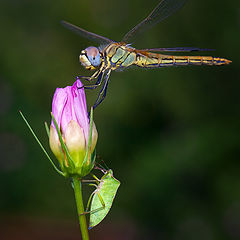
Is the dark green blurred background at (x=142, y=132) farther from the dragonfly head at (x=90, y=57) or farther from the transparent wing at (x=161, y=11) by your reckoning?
the dragonfly head at (x=90, y=57)

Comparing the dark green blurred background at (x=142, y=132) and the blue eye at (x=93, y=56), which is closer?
the blue eye at (x=93, y=56)

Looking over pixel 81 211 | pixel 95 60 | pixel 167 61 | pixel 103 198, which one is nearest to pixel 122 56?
pixel 95 60

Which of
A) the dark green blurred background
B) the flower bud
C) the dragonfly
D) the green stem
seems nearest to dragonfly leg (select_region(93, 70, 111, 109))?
the dragonfly

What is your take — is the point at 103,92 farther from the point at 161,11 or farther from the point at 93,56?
the point at 161,11

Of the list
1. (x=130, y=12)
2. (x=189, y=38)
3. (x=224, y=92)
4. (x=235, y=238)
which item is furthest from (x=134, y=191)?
(x=130, y=12)

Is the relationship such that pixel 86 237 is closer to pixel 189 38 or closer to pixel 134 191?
pixel 134 191

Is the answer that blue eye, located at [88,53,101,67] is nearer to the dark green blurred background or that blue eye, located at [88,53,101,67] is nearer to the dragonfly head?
the dragonfly head

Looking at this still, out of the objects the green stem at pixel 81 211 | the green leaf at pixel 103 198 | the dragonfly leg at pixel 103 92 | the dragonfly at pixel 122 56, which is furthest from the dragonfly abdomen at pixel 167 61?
the green stem at pixel 81 211
